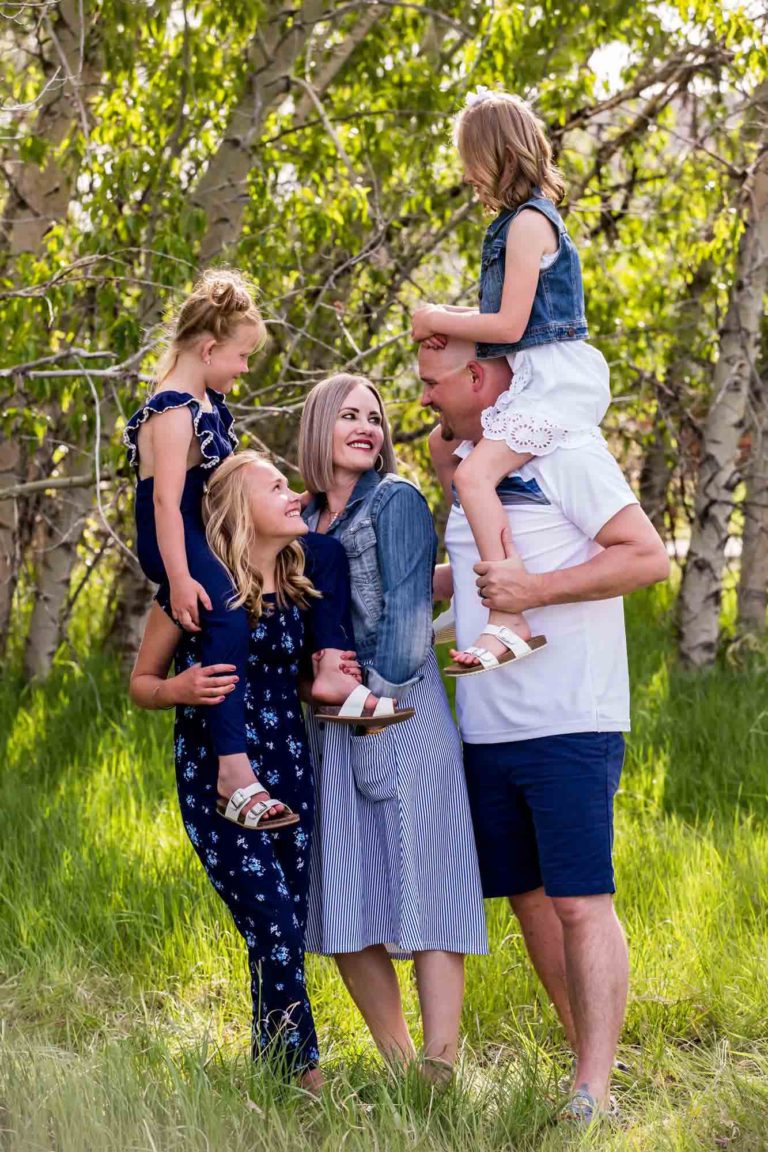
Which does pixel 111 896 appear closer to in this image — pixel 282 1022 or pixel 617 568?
pixel 282 1022

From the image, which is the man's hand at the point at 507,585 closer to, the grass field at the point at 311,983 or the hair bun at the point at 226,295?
the hair bun at the point at 226,295

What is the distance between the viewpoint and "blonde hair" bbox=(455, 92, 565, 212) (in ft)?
10.5

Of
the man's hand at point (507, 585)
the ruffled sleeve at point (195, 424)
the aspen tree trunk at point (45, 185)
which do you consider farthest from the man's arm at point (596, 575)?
the aspen tree trunk at point (45, 185)

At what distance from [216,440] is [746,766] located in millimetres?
3086

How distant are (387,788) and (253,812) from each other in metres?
0.34

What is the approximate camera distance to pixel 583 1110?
296cm

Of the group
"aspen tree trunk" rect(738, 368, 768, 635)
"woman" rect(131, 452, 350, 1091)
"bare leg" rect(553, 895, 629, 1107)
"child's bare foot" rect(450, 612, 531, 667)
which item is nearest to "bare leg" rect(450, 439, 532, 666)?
"child's bare foot" rect(450, 612, 531, 667)

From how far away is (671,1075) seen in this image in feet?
11.5

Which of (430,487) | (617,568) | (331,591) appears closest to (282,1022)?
(331,591)

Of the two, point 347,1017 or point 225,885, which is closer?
point 225,885

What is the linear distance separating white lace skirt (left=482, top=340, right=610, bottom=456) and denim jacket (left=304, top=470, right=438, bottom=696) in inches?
10.4

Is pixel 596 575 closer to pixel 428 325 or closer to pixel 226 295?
pixel 428 325

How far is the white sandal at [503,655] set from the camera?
2986 millimetres

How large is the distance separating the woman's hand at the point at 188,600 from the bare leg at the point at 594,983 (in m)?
0.99
